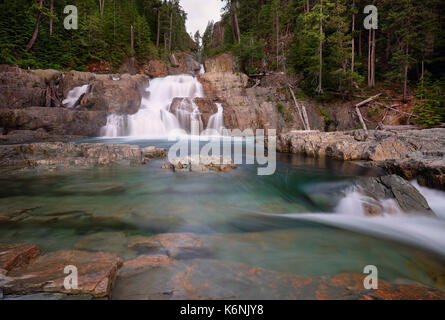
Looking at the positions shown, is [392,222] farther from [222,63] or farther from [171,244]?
[222,63]

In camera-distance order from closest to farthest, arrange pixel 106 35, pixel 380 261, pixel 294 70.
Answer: pixel 380 261 < pixel 294 70 < pixel 106 35

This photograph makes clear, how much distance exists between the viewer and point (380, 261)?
7.62 feet

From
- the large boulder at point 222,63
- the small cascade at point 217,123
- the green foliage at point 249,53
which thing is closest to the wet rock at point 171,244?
the small cascade at point 217,123

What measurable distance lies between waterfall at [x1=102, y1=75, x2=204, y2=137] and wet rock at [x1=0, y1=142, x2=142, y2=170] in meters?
7.73

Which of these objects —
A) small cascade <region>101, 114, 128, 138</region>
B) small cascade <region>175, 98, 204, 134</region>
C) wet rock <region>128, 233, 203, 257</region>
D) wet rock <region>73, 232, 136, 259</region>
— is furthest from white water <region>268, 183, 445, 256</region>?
small cascade <region>101, 114, 128, 138</region>

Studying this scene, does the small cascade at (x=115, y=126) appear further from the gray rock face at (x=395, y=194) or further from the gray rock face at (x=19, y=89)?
the gray rock face at (x=395, y=194)

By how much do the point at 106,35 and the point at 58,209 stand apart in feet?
89.0

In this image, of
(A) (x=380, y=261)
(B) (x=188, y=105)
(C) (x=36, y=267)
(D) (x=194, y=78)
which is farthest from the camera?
(D) (x=194, y=78)

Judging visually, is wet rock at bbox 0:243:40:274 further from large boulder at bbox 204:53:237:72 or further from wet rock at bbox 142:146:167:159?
large boulder at bbox 204:53:237:72

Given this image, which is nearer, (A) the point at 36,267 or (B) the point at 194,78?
(A) the point at 36,267

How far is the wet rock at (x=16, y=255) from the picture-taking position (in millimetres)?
1793

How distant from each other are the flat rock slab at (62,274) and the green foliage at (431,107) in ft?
58.3

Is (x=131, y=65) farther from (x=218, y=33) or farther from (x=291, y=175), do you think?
(x=291, y=175)
